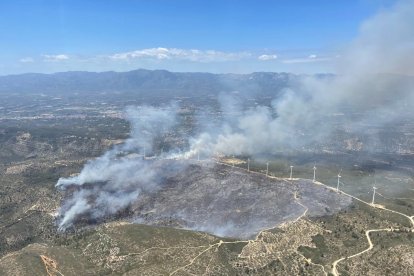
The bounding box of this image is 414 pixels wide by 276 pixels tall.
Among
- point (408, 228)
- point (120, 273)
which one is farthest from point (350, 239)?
point (120, 273)

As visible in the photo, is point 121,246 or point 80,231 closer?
point 121,246

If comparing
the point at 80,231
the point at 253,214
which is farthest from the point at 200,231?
the point at 80,231

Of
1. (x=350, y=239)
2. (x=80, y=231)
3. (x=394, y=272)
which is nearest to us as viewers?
(x=394, y=272)

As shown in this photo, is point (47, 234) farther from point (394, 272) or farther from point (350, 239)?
point (394, 272)

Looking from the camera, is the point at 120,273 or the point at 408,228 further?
the point at 408,228

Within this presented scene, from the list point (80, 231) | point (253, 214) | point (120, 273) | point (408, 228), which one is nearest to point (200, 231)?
point (253, 214)

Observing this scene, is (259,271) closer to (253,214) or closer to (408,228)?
(253,214)

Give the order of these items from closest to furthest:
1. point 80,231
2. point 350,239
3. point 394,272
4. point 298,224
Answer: point 394,272
point 350,239
point 298,224
point 80,231
